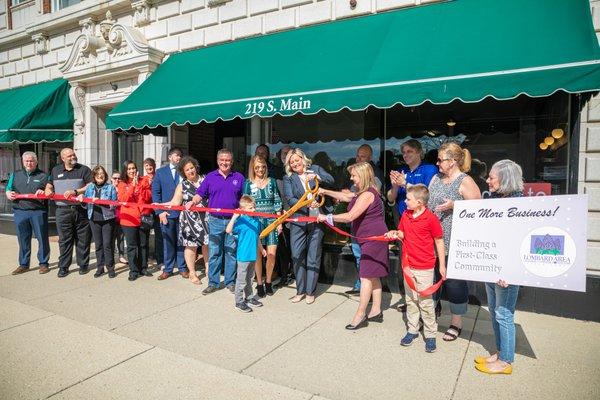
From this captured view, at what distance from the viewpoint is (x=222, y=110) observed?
220 inches

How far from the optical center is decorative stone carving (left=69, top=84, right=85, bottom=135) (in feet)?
30.8

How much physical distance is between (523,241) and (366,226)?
151 centimetres

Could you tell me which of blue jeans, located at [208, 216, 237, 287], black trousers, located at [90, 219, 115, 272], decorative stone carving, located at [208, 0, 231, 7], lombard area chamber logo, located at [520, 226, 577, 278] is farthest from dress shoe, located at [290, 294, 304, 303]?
decorative stone carving, located at [208, 0, 231, 7]

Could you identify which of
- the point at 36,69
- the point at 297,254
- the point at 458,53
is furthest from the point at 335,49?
the point at 36,69

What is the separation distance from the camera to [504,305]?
3.30 m

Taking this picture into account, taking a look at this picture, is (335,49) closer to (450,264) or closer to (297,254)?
(297,254)

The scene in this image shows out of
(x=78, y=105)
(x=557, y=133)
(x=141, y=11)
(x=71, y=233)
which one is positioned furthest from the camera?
(x=78, y=105)

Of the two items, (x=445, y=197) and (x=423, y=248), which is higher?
(x=445, y=197)

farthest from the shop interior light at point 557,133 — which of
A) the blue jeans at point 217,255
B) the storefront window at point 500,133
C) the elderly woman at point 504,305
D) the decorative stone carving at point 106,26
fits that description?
the decorative stone carving at point 106,26

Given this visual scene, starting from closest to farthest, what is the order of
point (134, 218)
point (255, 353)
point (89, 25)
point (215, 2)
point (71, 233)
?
point (255, 353)
point (134, 218)
point (71, 233)
point (215, 2)
point (89, 25)

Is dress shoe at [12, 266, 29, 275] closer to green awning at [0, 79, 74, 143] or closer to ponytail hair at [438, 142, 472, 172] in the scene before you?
green awning at [0, 79, 74, 143]

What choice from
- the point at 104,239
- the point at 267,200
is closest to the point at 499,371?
the point at 267,200

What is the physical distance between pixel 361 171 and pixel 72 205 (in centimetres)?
486

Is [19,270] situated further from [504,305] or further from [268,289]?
[504,305]
